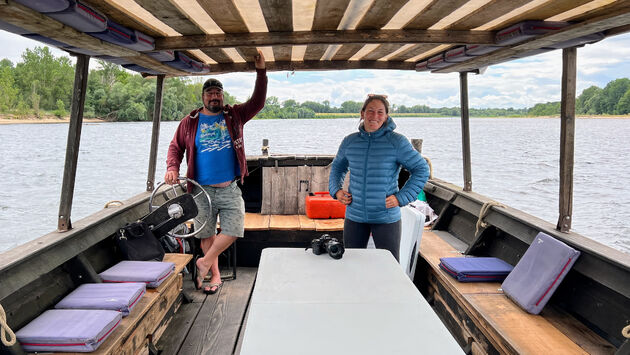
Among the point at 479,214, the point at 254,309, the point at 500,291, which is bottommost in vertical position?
the point at 500,291

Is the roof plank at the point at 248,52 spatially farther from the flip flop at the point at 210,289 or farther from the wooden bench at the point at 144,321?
the flip flop at the point at 210,289

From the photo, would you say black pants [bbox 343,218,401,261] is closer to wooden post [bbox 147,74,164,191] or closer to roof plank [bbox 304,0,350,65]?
roof plank [bbox 304,0,350,65]

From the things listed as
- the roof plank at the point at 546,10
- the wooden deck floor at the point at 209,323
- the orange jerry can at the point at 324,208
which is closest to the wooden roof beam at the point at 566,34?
the roof plank at the point at 546,10

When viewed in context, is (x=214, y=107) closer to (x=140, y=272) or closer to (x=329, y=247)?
(x=140, y=272)

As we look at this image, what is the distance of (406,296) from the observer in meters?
1.57

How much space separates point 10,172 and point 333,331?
18151mm

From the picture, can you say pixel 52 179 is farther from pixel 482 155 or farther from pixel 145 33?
pixel 482 155

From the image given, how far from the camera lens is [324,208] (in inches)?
170

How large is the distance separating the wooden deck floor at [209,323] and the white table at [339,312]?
3.73ft

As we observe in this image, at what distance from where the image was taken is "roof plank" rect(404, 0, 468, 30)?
6.21 feet

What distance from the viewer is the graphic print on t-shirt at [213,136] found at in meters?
2.98

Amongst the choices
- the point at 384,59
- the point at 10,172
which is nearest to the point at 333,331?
the point at 384,59

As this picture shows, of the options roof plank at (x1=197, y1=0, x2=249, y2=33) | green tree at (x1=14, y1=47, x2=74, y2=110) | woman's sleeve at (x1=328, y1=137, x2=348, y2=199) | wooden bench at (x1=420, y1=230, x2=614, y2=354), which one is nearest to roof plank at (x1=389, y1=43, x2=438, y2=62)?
woman's sleeve at (x1=328, y1=137, x2=348, y2=199)

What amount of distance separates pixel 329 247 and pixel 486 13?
155 centimetres
